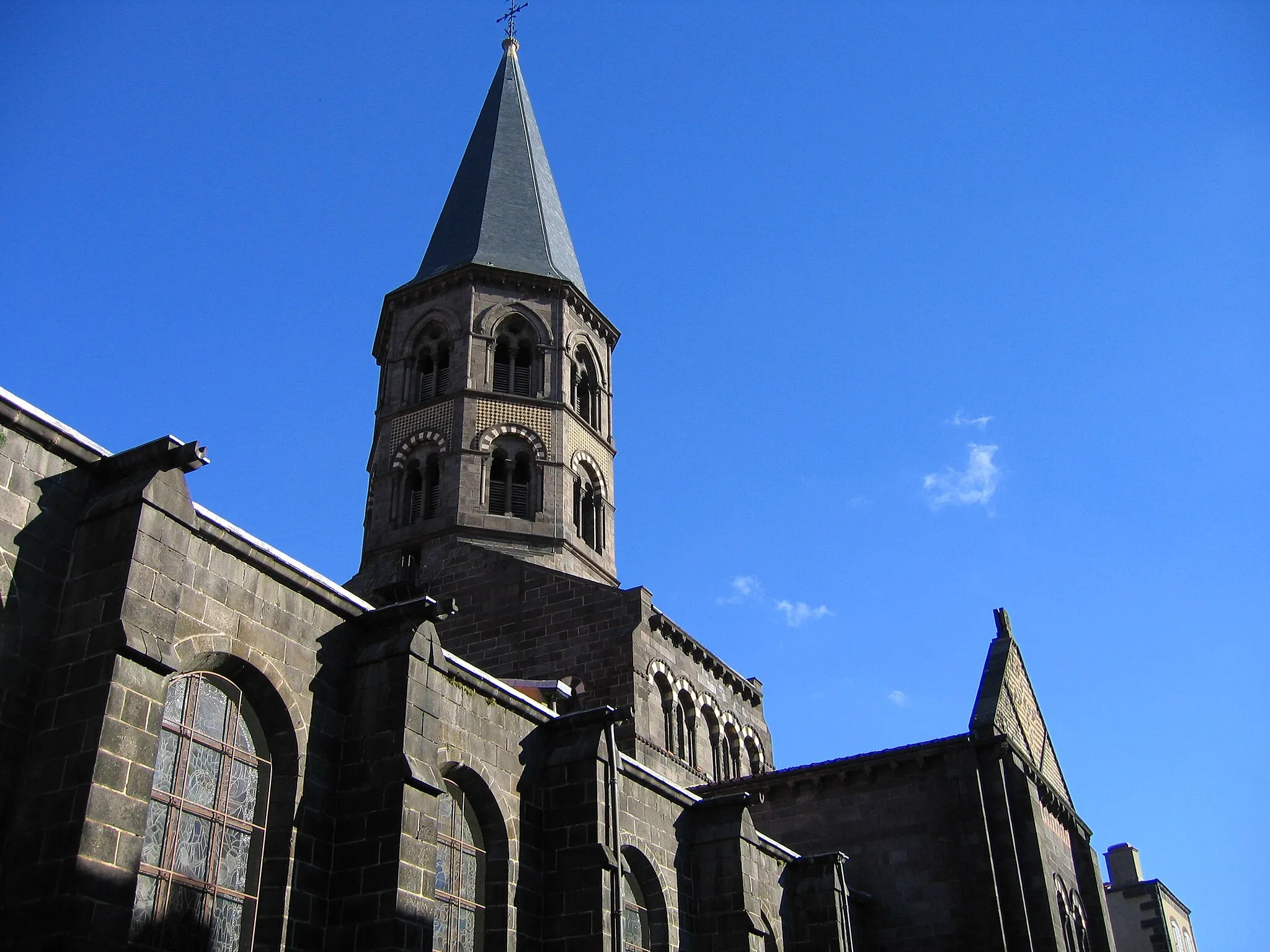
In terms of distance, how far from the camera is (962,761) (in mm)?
29516

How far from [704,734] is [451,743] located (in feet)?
58.4

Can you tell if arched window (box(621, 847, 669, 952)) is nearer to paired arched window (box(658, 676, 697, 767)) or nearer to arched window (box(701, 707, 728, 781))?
paired arched window (box(658, 676, 697, 767))

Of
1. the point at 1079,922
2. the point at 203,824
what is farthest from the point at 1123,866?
the point at 203,824

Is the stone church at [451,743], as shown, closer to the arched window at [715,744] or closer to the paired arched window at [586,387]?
the arched window at [715,744]

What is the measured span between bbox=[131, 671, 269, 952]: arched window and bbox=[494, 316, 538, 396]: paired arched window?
77.8 feet

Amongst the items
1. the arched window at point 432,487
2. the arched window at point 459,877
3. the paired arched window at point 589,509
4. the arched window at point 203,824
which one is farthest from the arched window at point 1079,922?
the arched window at point 203,824

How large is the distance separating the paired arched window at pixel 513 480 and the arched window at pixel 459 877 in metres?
18.1

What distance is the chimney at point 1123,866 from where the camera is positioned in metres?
52.4

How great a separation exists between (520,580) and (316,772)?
701 inches

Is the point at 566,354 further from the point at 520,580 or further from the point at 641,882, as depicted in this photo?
the point at 641,882

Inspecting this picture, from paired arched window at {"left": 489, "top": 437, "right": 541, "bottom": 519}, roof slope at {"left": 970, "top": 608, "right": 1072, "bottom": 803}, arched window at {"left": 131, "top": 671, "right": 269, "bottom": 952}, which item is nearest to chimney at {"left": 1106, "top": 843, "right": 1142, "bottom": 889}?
roof slope at {"left": 970, "top": 608, "right": 1072, "bottom": 803}

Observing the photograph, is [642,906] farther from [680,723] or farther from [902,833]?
[680,723]

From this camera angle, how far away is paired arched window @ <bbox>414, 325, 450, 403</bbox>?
39938mm

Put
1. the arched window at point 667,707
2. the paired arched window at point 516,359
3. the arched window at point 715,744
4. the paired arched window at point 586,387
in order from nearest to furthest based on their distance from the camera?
1. the arched window at point 667,707
2. the arched window at point 715,744
3. the paired arched window at point 516,359
4. the paired arched window at point 586,387
